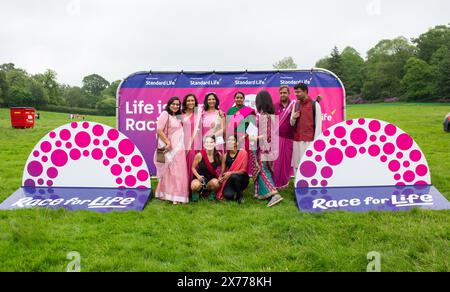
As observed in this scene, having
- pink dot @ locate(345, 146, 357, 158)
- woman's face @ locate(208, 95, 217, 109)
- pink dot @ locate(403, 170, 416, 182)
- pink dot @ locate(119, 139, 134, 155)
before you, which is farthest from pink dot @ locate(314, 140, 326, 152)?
pink dot @ locate(119, 139, 134, 155)

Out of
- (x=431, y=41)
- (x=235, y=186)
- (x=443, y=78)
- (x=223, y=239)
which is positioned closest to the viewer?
(x=223, y=239)

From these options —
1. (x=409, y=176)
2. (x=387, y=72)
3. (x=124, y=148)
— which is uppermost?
(x=387, y=72)

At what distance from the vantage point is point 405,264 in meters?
3.66

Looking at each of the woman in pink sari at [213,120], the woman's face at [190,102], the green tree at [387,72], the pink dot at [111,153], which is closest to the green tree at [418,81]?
the green tree at [387,72]

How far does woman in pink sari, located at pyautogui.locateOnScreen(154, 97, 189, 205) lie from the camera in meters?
6.22

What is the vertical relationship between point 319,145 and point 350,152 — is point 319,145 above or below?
above

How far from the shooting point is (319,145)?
6.08 meters

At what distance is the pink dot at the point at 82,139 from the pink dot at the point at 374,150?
14.2ft

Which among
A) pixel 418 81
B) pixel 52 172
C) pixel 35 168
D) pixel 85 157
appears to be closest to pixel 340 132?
pixel 85 157

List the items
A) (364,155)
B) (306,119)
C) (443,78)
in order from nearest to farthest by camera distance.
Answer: (364,155)
(306,119)
(443,78)

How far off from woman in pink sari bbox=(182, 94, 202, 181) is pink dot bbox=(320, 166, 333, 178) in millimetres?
1997

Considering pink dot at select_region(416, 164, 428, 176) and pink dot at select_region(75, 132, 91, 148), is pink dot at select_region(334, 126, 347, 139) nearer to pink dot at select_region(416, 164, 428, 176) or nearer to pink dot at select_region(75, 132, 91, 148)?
pink dot at select_region(416, 164, 428, 176)

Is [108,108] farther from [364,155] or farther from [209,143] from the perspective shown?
[364,155]

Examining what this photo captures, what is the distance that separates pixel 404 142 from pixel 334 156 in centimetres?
104
